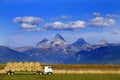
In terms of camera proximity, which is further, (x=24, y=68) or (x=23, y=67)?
(x=23, y=67)

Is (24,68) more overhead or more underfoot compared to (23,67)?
more underfoot

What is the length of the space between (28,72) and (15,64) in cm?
502

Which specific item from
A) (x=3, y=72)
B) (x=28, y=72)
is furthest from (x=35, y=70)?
(x=3, y=72)

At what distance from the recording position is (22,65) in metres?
120

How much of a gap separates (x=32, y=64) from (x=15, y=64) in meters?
5.02

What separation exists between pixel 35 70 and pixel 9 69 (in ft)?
25.1

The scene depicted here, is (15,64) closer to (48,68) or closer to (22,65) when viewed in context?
(22,65)

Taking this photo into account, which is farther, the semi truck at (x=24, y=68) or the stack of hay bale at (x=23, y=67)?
the stack of hay bale at (x=23, y=67)

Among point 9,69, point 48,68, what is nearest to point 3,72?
point 9,69

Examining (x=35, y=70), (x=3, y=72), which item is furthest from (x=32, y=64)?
(x=3, y=72)

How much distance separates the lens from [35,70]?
120m

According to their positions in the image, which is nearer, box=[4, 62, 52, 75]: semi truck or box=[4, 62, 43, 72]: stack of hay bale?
box=[4, 62, 52, 75]: semi truck

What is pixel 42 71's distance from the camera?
122 m

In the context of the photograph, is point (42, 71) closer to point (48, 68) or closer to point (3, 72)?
point (48, 68)
